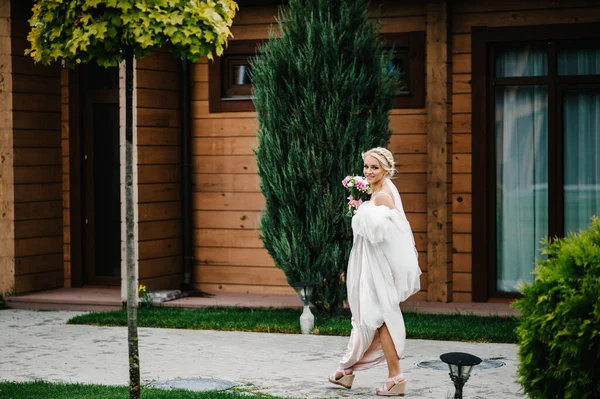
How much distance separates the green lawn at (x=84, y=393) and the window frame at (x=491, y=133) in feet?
17.9

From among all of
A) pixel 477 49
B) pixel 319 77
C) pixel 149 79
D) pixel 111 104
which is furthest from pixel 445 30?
pixel 111 104

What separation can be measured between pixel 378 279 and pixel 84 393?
2.40 m

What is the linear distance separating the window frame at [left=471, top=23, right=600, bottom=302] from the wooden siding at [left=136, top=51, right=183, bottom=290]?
12.1 ft

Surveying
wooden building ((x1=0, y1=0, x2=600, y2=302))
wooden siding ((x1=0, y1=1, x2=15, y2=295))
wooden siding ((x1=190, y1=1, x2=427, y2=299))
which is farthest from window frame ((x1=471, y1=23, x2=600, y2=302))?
wooden siding ((x1=0, y1=1, x2=15, y2=295))

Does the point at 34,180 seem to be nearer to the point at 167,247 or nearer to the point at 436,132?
the point at 167,247

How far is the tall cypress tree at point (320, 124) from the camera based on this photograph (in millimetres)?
12414

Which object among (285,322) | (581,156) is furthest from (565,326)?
(581,156)

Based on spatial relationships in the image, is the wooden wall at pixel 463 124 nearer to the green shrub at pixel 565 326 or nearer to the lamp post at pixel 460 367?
the lamp post at pixel 460 367

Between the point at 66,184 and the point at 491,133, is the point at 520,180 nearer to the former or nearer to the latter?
the point at 491,133

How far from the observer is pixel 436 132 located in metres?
13.5

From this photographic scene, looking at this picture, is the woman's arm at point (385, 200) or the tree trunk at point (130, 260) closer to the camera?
the tree trunk at point (130, 260)

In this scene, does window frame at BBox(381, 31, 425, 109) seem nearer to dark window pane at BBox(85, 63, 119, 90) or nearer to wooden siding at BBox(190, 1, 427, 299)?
wooden siding at BBox(190, 1, 427, 299)

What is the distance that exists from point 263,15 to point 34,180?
11.6 ft

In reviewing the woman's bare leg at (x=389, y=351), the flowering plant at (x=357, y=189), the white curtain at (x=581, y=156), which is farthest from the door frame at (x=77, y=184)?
the woman's bare leg at (x=389, y=351)
